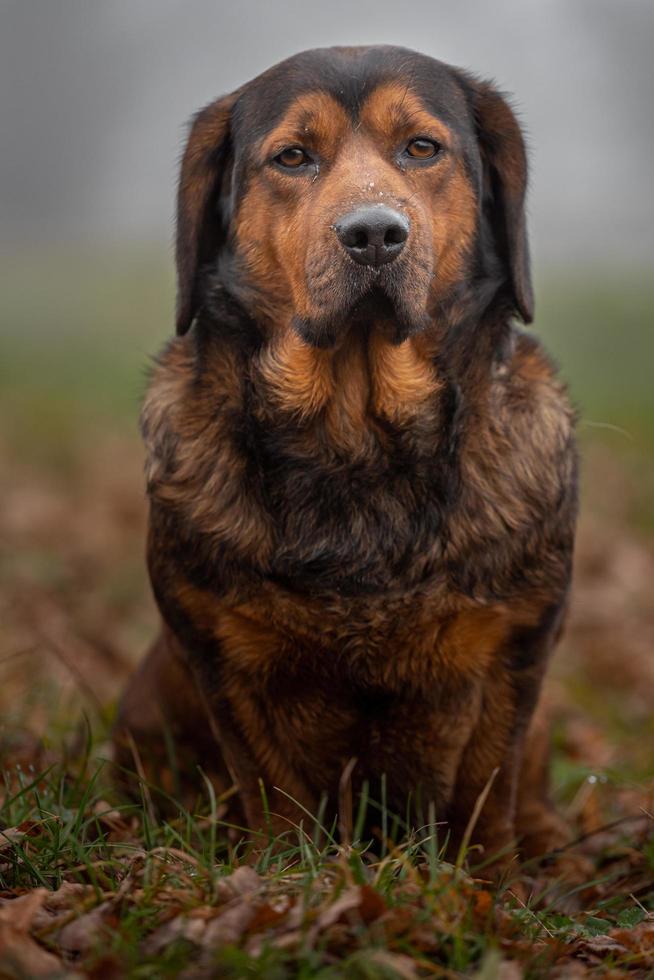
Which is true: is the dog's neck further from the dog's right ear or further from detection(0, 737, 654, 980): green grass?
detection(0, 737, 654, 980): green grass

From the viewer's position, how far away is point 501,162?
4.16 metres

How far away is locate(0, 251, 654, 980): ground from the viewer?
2674mm

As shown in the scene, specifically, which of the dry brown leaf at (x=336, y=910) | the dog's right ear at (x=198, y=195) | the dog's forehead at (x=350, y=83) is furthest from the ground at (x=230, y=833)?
the dog's forehead at (x=350, y=83)

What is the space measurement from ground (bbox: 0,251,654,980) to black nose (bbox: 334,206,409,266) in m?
1.38

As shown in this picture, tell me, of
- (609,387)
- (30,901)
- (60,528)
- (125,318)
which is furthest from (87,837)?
(125,318)

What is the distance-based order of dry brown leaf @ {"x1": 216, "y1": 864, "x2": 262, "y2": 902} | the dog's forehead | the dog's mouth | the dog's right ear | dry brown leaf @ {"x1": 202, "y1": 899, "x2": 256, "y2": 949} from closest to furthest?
dry brown leaf @ {"x1": 202, "y1": 899, "x2": 256, "y2": 949}
dry brown leaf @ {"x1": 216, "y1": 864, "x2": 262, "y2": 902}
the dog's mouth
the dog's forehead
the dog's right ear

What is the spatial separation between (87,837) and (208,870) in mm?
1011

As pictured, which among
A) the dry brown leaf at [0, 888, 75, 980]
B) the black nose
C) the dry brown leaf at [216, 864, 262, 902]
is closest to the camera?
the dry brown leaf at [0, 888, 75, 980]

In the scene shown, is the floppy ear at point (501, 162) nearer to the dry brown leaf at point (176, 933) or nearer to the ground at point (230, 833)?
the ground at point (230, 833)

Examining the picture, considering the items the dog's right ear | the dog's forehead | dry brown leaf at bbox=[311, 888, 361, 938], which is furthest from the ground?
the dog's forehead

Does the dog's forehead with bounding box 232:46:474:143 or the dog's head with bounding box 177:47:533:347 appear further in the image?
the dog's forehead with bounding box 232:46:474:143

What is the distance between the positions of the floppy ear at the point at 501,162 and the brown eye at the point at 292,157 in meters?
0.63

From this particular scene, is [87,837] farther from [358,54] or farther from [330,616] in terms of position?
[358,54]

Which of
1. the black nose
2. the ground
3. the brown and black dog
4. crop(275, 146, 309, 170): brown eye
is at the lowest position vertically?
the ground
